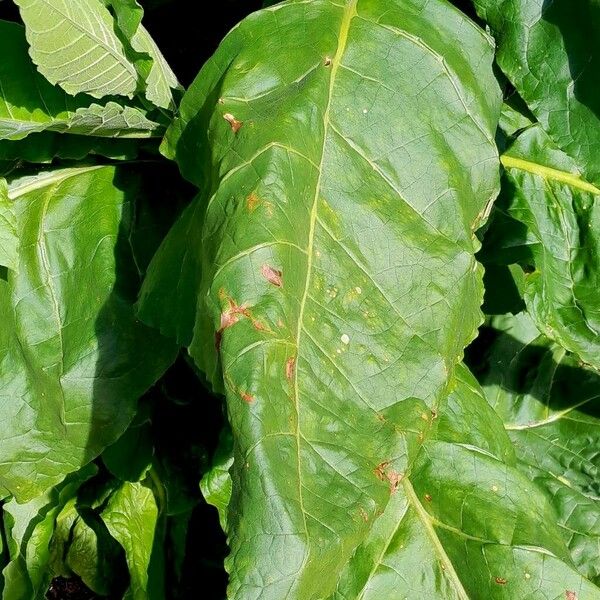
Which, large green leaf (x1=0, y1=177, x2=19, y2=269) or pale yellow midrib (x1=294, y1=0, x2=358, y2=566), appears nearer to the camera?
pale yellow midrib (x1=294, y1=0, x2=358, y2=566)

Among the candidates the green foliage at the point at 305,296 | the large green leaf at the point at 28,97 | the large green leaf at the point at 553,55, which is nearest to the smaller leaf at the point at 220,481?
the green foliage at the point at 305,296

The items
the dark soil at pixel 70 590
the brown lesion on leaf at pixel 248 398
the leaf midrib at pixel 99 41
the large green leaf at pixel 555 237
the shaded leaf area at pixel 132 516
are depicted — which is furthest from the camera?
the dark soil at pixel 70 590

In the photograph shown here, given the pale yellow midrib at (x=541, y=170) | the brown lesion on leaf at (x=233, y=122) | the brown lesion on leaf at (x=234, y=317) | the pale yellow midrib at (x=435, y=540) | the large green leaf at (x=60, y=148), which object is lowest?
the pale yellow midrib at (x=435, y=540)

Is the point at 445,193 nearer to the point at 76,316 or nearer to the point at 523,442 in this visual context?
→ the point at 76,316

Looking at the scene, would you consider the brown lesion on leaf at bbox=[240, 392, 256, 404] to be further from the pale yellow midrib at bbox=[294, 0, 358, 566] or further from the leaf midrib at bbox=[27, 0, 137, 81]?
the leaf midrib at bbox=[27, 0, 137, 81]

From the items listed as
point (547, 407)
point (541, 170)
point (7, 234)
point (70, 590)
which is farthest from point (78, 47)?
point (70, 590)

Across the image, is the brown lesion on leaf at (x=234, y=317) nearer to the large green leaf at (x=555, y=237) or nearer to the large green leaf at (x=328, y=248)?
the large green leaf at (x=328, y=248)

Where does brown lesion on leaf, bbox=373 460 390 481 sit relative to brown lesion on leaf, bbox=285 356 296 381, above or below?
below

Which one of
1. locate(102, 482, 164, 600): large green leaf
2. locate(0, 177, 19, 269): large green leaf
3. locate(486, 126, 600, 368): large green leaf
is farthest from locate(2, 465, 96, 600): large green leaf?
locate(486, 126, 600, 368): large green leaf
